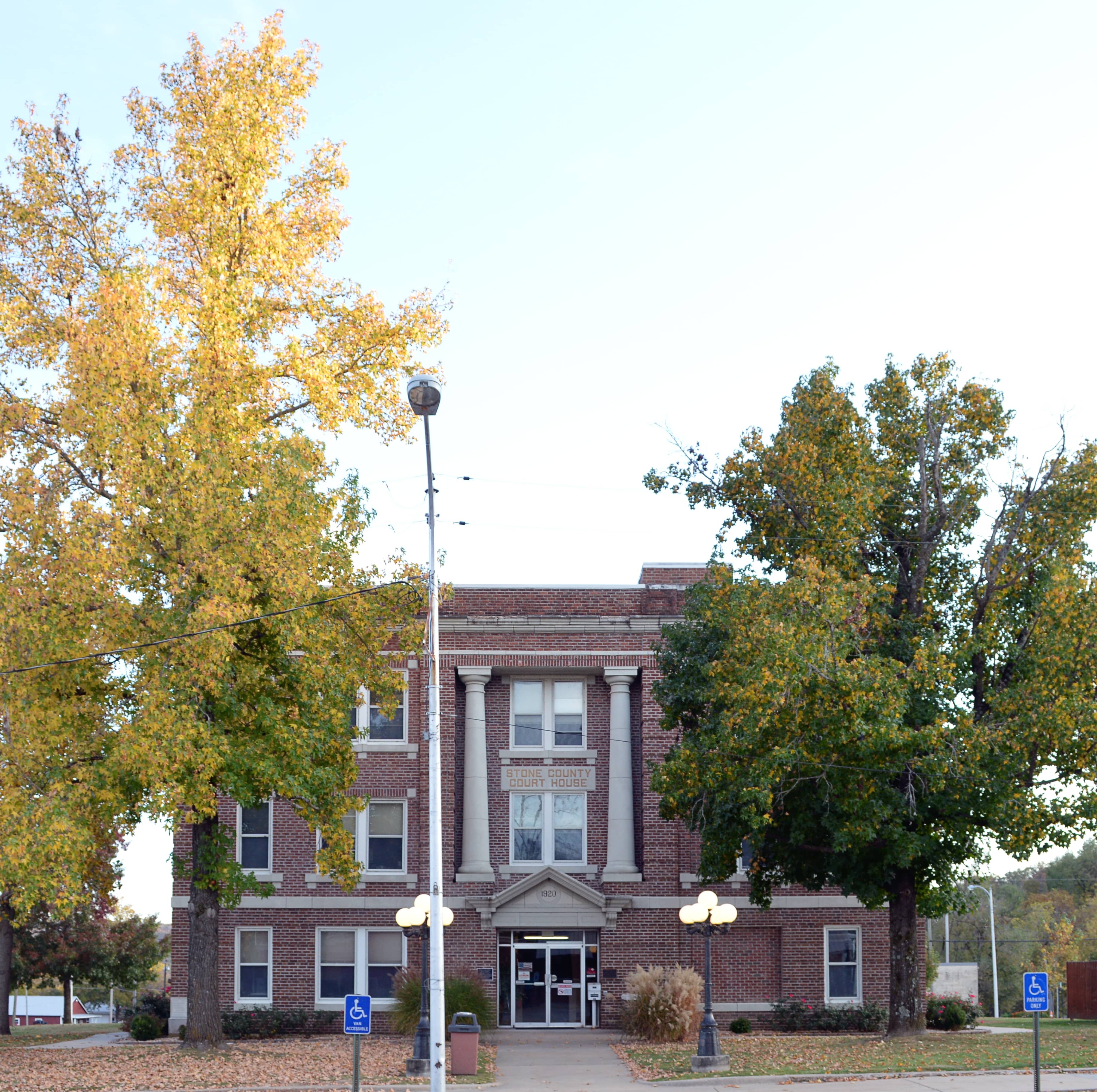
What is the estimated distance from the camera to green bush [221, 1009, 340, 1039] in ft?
106

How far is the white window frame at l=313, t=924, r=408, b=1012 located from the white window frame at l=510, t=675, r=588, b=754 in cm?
635

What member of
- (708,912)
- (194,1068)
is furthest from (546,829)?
(194,1068)

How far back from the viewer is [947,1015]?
106ft

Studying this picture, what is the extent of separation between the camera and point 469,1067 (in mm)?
22875

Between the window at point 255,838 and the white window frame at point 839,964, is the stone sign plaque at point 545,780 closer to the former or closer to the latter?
the window at point 255,838

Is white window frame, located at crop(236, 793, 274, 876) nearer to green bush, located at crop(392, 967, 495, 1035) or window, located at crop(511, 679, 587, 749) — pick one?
green bush, located at crop(392, 967, 495, 1035)

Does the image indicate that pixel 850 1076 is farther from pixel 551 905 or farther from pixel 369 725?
pixel 369 725

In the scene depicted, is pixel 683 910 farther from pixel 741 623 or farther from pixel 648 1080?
pixel 741 623

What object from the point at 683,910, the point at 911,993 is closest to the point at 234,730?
the point at 683,910

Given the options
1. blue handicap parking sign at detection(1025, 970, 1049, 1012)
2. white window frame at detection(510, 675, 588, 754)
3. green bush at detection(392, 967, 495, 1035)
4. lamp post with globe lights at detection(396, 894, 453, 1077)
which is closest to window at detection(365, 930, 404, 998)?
green bush at detection(392, 967, 495, 1035)

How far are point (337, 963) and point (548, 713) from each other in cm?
910

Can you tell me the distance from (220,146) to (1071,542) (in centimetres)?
1846

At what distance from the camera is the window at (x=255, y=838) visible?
35.1 metres

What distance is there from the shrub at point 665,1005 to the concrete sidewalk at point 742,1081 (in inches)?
112
